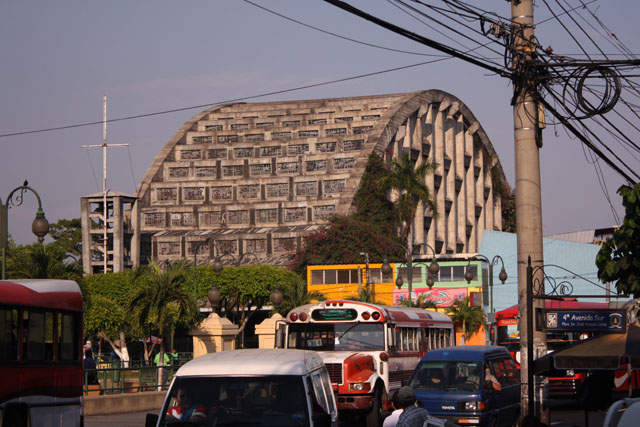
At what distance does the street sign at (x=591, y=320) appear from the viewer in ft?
48.0

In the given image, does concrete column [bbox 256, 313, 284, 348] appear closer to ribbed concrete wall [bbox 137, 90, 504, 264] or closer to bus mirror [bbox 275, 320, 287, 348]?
bus mirror [bbox 275, 320, 287, 348]

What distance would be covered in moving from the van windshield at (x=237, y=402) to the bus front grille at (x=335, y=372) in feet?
A: 36.2

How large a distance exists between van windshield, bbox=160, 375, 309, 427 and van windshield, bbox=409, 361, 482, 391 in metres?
8.90

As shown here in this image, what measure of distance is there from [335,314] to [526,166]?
7171 millimetres

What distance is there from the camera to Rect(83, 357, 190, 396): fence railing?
29.1 m

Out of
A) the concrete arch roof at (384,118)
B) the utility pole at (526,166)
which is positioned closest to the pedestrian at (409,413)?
the utility pole at (526,166)

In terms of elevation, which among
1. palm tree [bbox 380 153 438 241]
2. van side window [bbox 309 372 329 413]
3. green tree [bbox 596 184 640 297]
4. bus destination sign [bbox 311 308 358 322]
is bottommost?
van side window [bbox 309 372 329 413]

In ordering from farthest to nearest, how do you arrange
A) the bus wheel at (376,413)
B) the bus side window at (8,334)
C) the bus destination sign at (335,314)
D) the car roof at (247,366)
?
the bus destination sign at (335,314), the bus wheel at (376,413), the bus side window at (8,334), the car roof at (247,366)

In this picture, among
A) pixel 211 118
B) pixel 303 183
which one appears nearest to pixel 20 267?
pixel 303 183

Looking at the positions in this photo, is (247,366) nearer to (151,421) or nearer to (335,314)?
(151,421)

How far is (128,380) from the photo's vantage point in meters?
30.3

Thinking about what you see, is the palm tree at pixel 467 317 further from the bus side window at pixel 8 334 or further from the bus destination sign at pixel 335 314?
the bus side window at pixel 8 334

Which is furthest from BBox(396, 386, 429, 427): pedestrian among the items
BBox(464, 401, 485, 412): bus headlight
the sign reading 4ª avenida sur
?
BBox(464, 401, 485, 412): bus headlight

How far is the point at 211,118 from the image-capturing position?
459 feet
